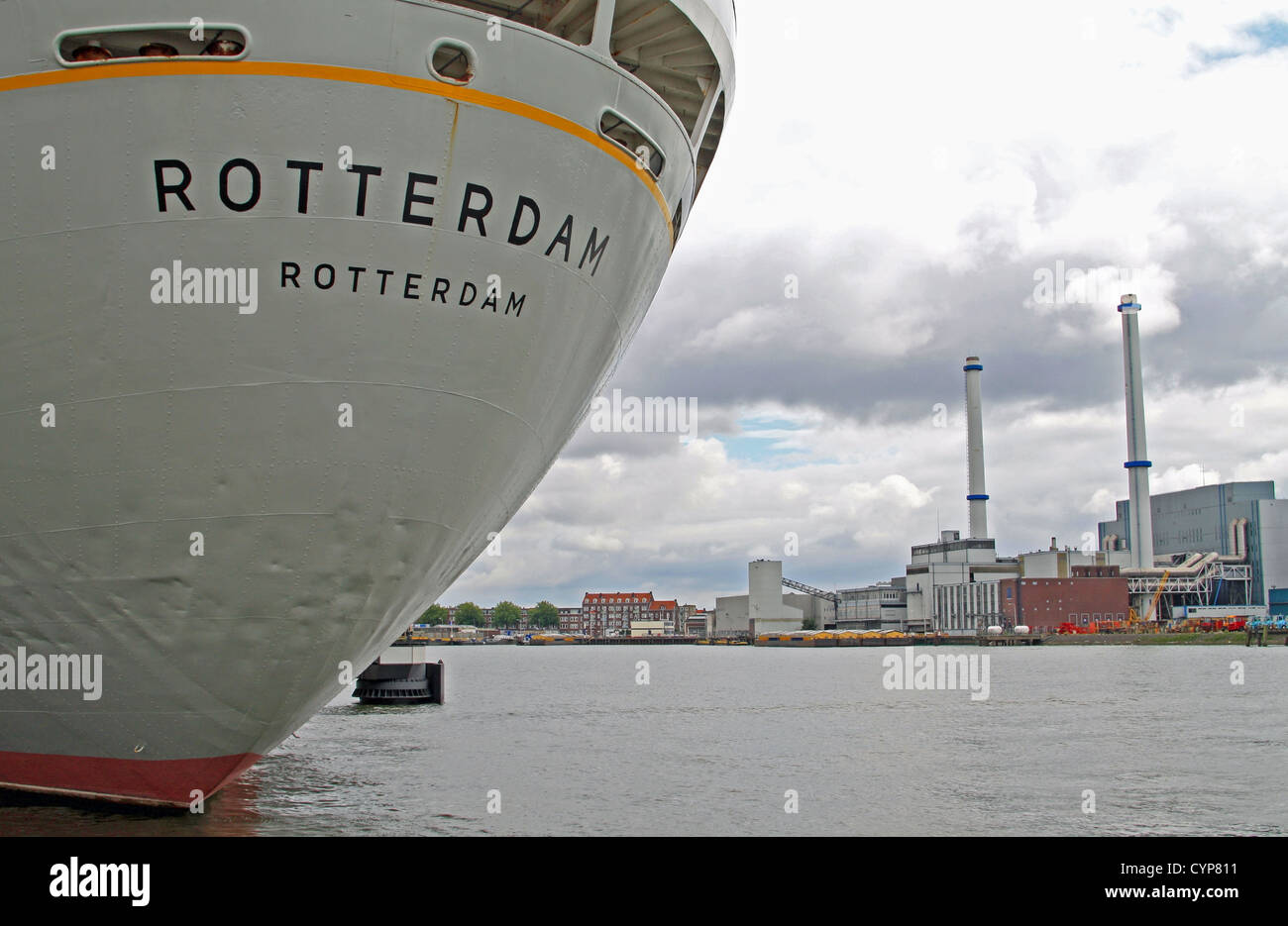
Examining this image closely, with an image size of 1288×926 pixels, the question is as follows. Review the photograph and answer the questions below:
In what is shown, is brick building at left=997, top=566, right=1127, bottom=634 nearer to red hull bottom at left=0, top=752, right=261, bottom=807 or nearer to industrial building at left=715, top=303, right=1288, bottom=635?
industrial building at left=715, top=303, right=1288, bottom=635

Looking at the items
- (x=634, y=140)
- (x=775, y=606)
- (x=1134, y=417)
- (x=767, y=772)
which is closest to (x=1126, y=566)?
(x=1134, y=417)

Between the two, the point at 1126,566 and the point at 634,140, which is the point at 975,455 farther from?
the point at 634,140

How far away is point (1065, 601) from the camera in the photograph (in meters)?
116

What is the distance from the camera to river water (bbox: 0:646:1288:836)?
50.0 feet

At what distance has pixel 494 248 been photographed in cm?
Answer: 809

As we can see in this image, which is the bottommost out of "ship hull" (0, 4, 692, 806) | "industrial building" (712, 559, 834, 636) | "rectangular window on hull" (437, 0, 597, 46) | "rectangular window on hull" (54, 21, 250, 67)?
"industrial building" (712, 559, 834, 636)

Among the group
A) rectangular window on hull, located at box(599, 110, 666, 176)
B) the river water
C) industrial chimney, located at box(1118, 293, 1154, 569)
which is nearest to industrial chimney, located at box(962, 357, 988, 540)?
industrial chimney, located at box(1118, 293, 1154, 569)

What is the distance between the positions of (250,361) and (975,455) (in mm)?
117707

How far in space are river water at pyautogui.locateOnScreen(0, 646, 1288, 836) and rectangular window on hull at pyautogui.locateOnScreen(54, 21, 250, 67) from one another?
18.1 ft

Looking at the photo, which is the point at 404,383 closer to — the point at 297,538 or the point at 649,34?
the point at 297,538

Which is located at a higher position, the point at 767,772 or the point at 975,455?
the point at 975,455

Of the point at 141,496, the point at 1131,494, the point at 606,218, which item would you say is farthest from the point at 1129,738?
the point at 1131,494

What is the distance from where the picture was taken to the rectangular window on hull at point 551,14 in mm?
8188

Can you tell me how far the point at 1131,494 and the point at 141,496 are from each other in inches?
4734
